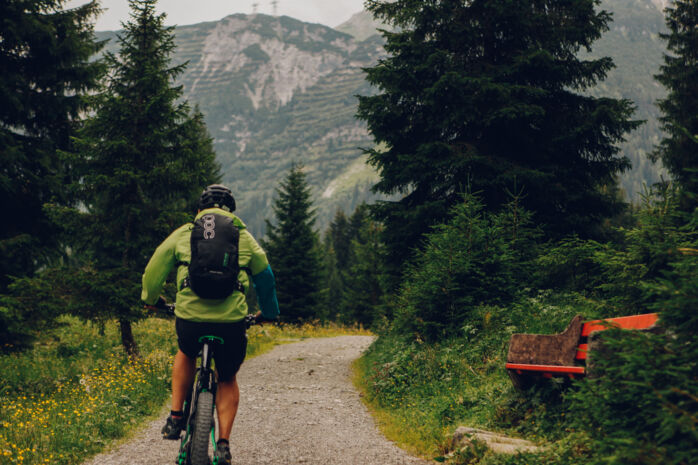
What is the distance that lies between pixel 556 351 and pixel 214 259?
13.4ft

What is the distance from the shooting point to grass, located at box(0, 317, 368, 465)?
18.5 ft

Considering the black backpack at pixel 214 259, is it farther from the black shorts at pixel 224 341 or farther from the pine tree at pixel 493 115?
the pine tree at pixel 493 115

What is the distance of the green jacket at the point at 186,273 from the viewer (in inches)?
159

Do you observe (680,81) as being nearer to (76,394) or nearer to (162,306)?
(162,306)

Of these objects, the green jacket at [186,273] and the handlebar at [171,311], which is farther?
the handlebar at [171,311]

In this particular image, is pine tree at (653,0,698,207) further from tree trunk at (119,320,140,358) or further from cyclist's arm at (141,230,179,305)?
cyclist's arm at (141,230,179,305)

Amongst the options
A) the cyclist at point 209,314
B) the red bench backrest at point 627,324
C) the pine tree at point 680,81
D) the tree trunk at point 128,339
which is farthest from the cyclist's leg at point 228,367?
the pine tree at point 680,81

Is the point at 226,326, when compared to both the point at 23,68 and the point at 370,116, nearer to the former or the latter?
the point at 370,116

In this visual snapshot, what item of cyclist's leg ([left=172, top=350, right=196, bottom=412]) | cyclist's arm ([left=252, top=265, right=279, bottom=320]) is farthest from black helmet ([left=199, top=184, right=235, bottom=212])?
cyclist's leg ([left=172, top=350, right=196, bottom=412])

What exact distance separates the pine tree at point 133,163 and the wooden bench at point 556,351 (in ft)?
29.2

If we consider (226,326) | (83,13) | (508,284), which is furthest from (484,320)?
(83,13)

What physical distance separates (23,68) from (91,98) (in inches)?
106

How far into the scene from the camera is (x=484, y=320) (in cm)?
859

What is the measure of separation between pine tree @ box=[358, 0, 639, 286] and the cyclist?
→ 768 centimetres
